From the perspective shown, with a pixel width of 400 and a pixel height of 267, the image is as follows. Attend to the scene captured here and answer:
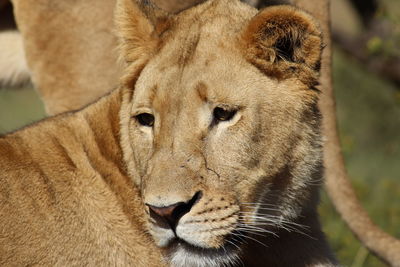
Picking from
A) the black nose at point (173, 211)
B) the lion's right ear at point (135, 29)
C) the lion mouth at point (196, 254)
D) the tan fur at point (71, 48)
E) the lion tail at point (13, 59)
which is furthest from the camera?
the lion tail at point (13, 59)

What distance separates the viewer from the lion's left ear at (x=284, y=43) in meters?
3.67

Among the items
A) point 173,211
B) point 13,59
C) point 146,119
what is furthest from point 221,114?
point 13,59

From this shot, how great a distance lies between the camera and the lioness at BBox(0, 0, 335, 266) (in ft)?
11.6

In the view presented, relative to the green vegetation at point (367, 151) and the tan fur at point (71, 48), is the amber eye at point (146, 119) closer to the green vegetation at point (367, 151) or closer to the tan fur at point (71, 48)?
the tan fur at point (71, 48)

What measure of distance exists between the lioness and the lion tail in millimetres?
2015

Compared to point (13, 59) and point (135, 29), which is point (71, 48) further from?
point (135, 29)

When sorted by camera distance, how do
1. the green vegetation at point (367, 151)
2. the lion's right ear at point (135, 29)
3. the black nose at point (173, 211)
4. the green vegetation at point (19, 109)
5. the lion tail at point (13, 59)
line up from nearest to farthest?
the black nose at point (173, 211), the lion's right ear at point (135, 29), the lion tail at point (13, 59), the green vegetation at point (367, 151), the green vegetation at point (19, 109)

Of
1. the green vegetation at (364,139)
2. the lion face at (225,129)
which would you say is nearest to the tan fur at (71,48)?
the lion face at (225,129)

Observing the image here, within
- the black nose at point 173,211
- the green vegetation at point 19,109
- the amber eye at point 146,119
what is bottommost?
the green vegetation at point 19,109

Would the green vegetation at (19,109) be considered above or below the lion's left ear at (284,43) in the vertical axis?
below

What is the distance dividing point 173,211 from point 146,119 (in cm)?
60

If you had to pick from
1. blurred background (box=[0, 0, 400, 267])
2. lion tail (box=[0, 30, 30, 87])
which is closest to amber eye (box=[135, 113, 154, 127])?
blurred background (box=[0, 0, 400, 267])

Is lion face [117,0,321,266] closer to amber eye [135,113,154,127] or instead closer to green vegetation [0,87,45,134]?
amber eye [135,113,154,127]

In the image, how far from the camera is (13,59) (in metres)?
6.03
